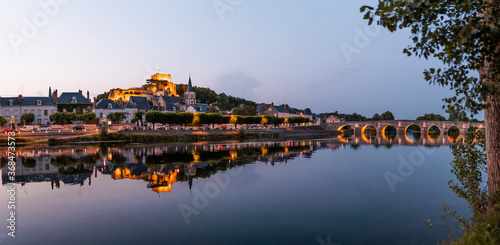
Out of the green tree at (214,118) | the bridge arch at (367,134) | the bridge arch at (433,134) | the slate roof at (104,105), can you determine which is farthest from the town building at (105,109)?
the bridge arch at (433,134)

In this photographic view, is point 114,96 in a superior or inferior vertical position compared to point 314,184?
superior

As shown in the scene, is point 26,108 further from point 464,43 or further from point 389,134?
point 389,134

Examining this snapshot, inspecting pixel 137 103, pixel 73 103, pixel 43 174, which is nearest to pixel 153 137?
pixel 73 103

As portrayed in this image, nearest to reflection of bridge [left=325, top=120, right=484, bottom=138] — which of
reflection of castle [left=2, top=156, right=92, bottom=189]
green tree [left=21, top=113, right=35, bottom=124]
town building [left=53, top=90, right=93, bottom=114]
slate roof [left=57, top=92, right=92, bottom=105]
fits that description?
town building [left=53, top=90, right=93, bottom=114]

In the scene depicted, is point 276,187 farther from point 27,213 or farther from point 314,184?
point 27,213

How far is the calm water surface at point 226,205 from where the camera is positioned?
1015 cm

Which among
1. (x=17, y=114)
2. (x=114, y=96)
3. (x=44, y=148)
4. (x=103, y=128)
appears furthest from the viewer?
(x=114, y=96)

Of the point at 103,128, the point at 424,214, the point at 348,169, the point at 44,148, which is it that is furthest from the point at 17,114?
the point at 424,214

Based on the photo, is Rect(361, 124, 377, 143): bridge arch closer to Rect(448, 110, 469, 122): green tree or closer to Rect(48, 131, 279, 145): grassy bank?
Rect(48, 131, 279, 145): grassy bank

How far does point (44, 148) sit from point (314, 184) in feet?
124

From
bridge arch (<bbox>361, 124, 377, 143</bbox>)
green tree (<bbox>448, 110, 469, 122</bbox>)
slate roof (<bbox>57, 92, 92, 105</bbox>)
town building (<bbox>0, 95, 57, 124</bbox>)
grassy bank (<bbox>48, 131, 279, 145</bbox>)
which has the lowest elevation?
bridge arch (<bbox>361, 124, 377, 143</bbox>)

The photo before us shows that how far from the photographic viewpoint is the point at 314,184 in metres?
18.8

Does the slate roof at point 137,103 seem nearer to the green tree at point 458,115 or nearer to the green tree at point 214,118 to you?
the green tree at point 214,118

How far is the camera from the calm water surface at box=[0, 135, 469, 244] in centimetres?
1015
